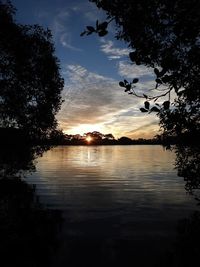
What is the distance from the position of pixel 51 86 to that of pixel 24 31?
19.3 feet

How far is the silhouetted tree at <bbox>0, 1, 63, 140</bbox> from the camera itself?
29.6 meters

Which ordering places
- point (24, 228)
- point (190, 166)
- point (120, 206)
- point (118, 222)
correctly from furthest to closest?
point (120, 206) → point (118, 222) → point (24, 228) → point (190, 166)

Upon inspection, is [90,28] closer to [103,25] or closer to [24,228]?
[103,25]

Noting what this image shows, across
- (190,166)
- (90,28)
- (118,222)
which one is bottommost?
(118,222)

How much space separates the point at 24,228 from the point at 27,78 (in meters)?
14.5

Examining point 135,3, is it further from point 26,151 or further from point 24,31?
point 26,151

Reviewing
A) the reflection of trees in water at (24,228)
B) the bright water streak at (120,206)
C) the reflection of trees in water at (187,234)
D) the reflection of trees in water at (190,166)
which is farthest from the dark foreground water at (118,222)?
the reflection of trees in water at (190,166)

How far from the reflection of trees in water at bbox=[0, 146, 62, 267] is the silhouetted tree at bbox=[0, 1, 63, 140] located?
10.3 ft

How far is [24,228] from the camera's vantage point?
22.2m

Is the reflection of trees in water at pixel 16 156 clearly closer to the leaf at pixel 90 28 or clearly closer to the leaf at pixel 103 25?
the leaf at pixel 90 28

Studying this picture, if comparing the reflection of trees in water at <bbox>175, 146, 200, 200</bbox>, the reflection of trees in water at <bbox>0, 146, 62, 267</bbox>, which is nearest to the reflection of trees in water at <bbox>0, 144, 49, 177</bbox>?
the reflection of trees in water at <bbox>0, 146, 62, 267</bbox>

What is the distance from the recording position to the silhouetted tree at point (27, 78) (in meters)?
29.6

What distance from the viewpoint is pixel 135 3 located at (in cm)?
815

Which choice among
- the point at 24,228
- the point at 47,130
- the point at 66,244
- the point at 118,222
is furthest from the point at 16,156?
the point at 66,244
